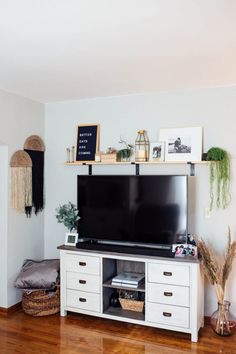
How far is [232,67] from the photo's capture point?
2.90 metres

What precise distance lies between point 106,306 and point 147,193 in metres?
1.33

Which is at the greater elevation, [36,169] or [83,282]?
[36,169]

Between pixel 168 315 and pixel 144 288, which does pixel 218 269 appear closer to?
pixel 168 315

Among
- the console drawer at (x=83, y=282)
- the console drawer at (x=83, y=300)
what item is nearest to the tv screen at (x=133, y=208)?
the console drawer at (x=83, y=282)

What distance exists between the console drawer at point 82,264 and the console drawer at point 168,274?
0.61 m

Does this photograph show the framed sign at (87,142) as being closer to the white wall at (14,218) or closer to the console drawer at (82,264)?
the white wall at (14,218)

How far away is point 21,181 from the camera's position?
3.92 metres

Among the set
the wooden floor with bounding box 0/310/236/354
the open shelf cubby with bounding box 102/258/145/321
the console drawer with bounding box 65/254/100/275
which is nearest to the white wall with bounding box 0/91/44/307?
the wooden floor with bounding box 0/310/236/354

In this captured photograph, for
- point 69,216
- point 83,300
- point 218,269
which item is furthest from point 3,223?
point 218,269

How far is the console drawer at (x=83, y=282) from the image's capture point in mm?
3607

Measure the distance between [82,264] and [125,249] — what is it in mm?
533

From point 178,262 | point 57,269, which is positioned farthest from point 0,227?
point 178,262

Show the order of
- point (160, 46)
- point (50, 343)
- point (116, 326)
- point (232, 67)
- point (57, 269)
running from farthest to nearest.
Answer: point (57, 269) < point (116, 326) < point (50, 343) < point (232, 67) < point (160, 46)

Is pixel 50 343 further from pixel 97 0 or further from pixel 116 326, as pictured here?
pixel 97 0
